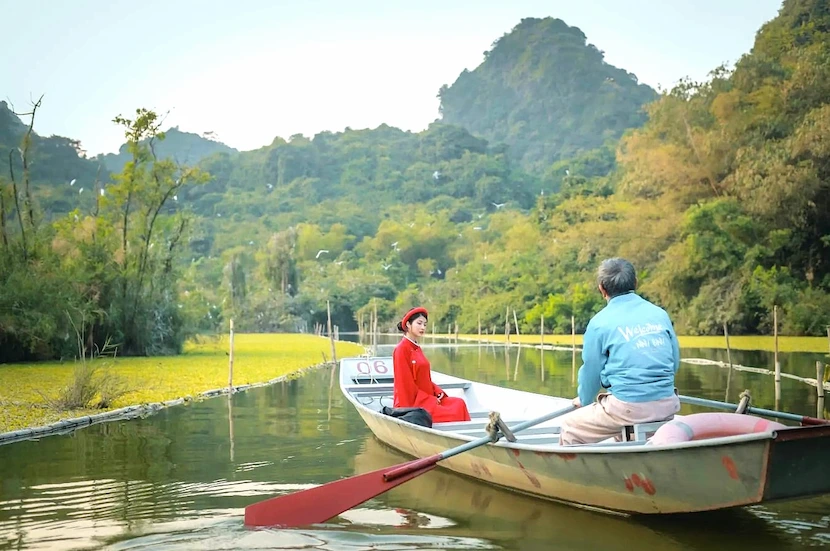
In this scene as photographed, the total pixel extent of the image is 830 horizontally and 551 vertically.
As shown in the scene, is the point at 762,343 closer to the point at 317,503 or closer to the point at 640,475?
the point at 640,475

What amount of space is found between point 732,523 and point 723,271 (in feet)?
97.9

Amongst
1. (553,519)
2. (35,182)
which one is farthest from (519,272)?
(553,519)

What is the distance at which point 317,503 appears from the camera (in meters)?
6.18

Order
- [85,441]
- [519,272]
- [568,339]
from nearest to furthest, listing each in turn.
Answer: [85,441], [568,339], [519,272]

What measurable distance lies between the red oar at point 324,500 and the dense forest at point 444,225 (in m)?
10.7

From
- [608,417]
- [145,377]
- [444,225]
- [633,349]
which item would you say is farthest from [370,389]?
[444,225]

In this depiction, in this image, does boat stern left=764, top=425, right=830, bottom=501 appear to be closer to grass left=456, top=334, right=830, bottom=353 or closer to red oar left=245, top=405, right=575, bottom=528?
red oar left=245, top=405, right=575, bottom=528

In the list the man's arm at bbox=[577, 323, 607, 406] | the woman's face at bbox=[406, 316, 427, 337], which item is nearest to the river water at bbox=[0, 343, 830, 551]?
the man's arm at bbox=[577, 323, 607, 406]

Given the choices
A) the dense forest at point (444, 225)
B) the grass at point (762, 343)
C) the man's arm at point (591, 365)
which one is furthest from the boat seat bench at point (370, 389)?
the grass at point (762, 343)

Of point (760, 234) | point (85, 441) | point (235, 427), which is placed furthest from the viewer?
point (760, 234)

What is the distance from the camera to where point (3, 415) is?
11430 millimetres

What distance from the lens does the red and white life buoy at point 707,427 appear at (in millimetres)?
5621

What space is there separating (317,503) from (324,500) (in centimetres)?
5

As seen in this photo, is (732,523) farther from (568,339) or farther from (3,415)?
(568,339)
